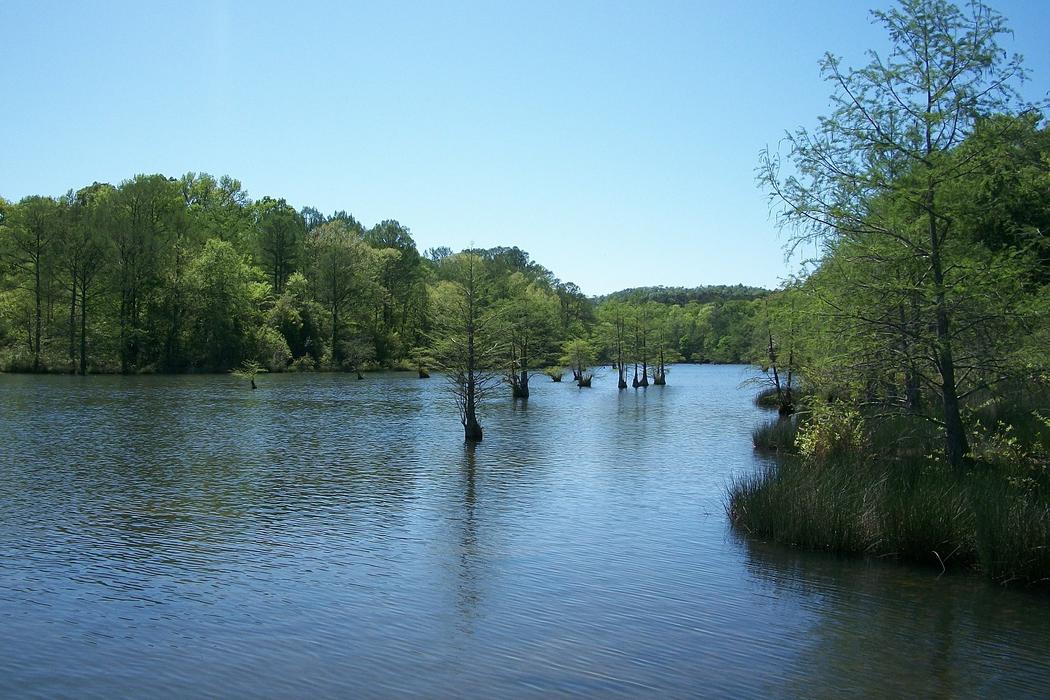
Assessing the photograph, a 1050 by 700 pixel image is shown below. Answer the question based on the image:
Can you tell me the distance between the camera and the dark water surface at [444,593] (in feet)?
26.8

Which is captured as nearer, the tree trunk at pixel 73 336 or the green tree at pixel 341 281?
the tree trunk at pixel 73 336

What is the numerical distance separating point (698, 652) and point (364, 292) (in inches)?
3225

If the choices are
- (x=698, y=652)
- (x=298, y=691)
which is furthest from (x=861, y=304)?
(x=298, y=691)

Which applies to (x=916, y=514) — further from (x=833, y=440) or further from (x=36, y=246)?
(x=36, y=246)

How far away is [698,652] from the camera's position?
29.3ft

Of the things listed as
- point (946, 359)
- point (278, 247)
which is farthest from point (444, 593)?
point (278, 247)

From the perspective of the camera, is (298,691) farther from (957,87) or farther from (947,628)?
(957,87)

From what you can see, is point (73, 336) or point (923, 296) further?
point (73, 336)

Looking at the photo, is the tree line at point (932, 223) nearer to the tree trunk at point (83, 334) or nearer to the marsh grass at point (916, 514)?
the marsh grass at point (916, 514)

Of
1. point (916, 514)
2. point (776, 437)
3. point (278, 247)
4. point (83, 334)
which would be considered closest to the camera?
point (916, 514)

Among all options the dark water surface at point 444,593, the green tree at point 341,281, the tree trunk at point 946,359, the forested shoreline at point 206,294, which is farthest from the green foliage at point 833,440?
the green tree at point 341,281

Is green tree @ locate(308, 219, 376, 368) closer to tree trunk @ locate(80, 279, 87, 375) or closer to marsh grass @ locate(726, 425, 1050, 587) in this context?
tree trunk @ locate(80, 279, 87, 375)

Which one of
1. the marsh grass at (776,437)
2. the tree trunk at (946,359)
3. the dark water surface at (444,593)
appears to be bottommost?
the dark water surface at (444,593)

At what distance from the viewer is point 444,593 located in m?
11.0
